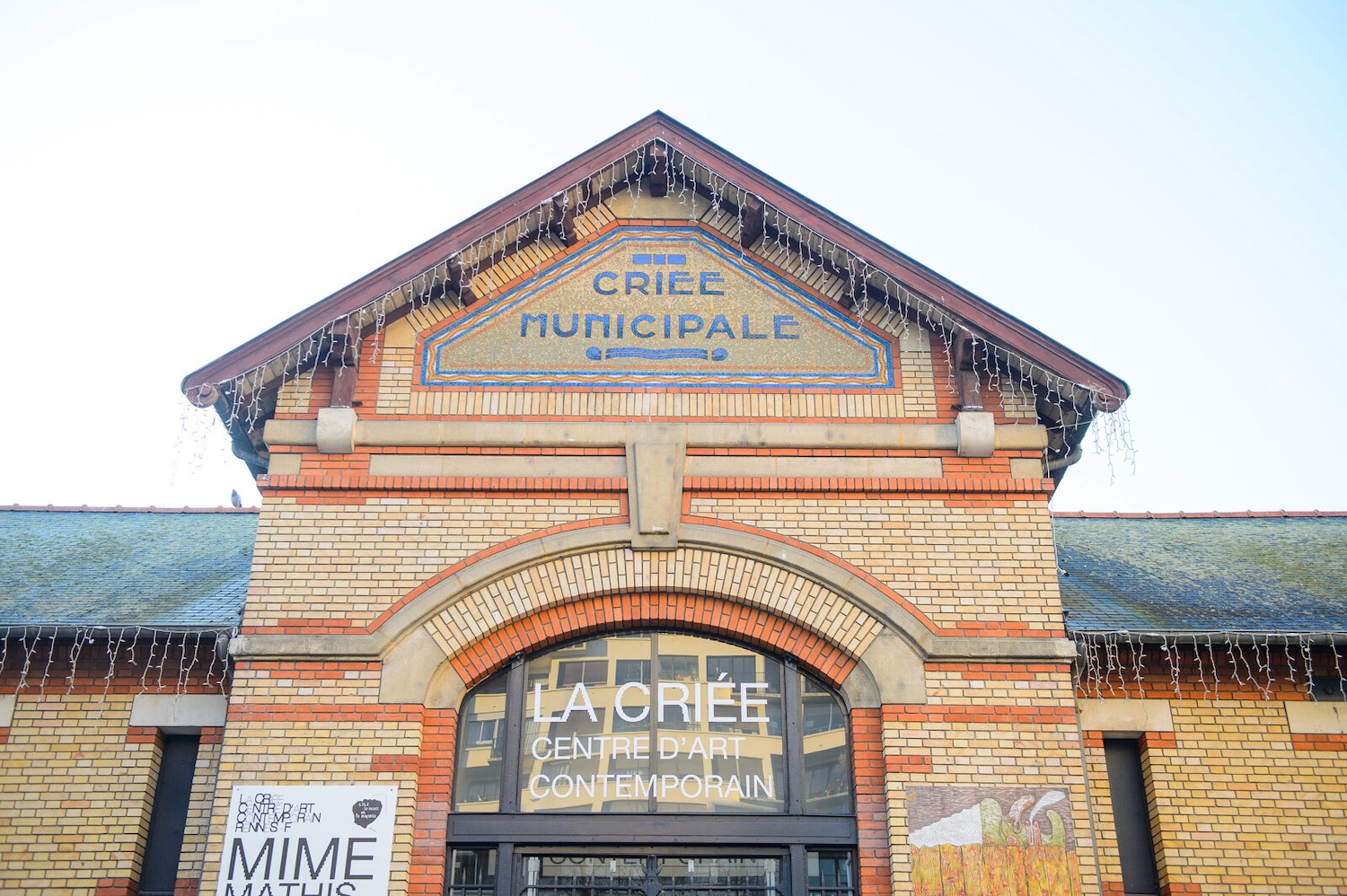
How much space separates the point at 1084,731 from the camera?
10.4 meters

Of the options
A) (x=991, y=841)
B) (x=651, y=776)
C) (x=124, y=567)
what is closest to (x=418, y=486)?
(x=651, y=776)

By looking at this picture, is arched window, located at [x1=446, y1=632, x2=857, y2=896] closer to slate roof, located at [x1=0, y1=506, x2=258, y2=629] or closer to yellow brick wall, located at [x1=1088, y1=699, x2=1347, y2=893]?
yellow brick wall, located at [x1=1088, y1=699, x2=1347, y2=893]

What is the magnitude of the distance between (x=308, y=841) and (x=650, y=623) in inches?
117

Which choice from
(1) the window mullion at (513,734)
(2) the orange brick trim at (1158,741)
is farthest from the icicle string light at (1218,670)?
(1) the window mullion at (513,734)

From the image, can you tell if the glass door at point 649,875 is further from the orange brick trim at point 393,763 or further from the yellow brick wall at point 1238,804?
the yellow brick wall at point 1238,804

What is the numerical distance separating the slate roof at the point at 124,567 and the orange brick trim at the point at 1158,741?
745 centimetres

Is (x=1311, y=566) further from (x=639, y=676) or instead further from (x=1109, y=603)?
(x=639, y=676)

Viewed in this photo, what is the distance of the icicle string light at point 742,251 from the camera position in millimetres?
10711

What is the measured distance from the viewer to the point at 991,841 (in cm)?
908

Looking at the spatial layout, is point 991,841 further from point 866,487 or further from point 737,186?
point 737,186

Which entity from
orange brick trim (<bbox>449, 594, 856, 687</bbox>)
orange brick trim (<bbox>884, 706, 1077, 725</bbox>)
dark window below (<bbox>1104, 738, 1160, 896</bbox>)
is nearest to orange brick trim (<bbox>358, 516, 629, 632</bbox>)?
orange brick trim (<bbox>449, 594, 856, 687</bbox>)

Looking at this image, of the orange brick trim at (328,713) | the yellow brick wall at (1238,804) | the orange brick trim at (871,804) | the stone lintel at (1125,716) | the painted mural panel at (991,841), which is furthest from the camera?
the stone lintel at (1125,716)

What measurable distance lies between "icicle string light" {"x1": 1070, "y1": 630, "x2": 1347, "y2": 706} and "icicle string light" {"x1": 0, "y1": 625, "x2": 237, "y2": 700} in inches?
282

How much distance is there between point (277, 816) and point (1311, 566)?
975 centimetres
